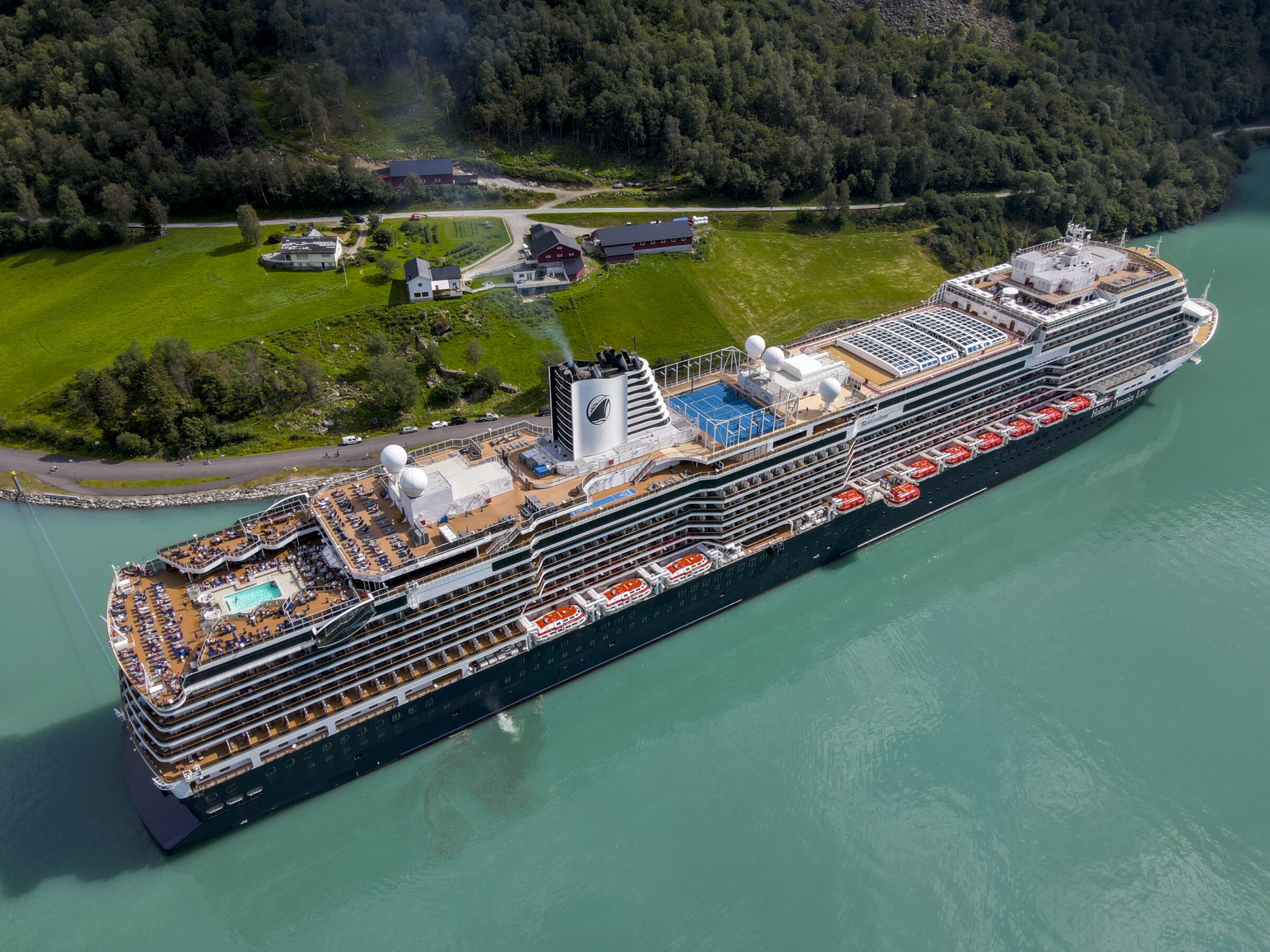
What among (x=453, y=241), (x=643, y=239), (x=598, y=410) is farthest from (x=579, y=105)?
(x=598, y=410)

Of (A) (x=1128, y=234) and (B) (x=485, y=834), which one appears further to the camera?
(A) (x=1128, y=234)

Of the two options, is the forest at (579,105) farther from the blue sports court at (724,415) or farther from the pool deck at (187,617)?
the pool deck at (187,617)

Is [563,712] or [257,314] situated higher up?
[257,314]

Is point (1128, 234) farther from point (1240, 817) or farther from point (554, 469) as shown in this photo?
point (554, 469)

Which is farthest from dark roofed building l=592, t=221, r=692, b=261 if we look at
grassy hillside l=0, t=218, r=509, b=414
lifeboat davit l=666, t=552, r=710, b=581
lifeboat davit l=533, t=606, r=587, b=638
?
lifeboat davit l=533, t=606, r=587, b=638

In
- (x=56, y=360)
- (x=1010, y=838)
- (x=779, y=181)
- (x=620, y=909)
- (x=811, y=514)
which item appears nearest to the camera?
(x=620, y=909)

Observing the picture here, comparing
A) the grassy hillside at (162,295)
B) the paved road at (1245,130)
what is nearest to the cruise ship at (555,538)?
the grassy hillside at (162,295)

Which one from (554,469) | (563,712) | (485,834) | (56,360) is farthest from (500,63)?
(485,834)
